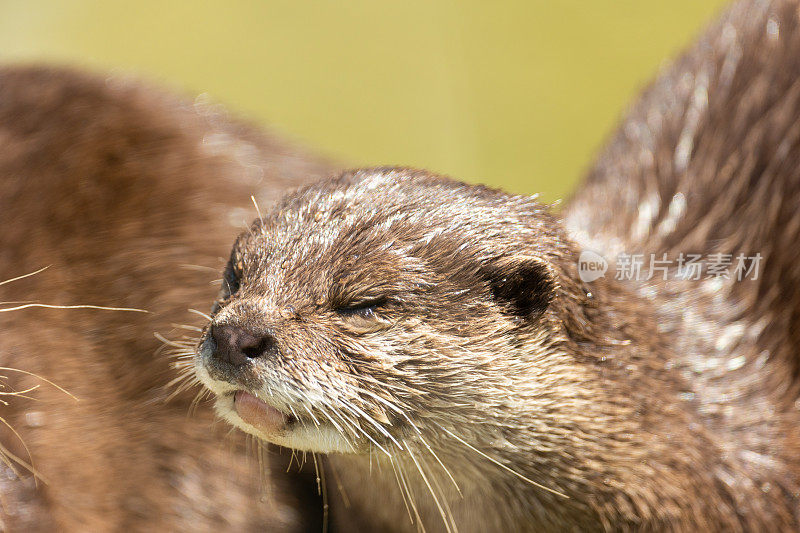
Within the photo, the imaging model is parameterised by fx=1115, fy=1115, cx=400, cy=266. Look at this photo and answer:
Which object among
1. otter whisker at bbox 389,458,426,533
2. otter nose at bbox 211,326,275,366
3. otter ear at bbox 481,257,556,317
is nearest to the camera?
otter nose at bbox 211,326,275,366

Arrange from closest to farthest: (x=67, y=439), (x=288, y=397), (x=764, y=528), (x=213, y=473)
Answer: (x=288, y=397)
(x=764, y=528)
(x=67, y=439)
(x=213, y=473)

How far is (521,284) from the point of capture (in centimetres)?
179

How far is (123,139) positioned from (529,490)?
1.21 meters

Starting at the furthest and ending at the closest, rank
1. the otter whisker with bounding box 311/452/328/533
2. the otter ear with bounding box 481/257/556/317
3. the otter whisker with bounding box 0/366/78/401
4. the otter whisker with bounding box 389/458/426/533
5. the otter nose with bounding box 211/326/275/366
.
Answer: the otter whisker with bounding box 311/452/328/533, the otter whisker with bounding box 0/366/78/401, the otter whisker with bounding box 389/458/426/533, the otter ear with bounding box 481/257/556/317, the otter nose with bounding box 211/326/275/366

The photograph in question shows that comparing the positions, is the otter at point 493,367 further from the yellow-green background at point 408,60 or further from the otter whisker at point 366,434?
the yellow-green background at point 408,60

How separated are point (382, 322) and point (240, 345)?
0.23 m

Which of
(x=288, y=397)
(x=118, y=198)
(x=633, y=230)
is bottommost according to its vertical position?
(x=288, y=397)

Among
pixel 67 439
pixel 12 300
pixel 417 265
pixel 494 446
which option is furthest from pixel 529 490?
pixel 12 300

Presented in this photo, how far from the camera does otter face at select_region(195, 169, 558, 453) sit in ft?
5.43

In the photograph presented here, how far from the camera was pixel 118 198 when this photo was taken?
238 centimetres

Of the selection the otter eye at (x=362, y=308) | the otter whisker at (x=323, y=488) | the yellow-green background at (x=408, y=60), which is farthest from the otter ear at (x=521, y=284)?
the yellow-green background at (x=408, y=60)

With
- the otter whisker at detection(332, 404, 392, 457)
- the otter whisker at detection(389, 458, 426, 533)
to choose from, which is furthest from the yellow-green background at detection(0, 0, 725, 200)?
the otter whisker at detection(332, 404, 392, 457)

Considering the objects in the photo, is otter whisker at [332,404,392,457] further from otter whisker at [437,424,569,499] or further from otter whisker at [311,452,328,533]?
otter whisker at [311,452,328,533]

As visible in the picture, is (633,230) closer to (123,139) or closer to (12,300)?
(123,139)
